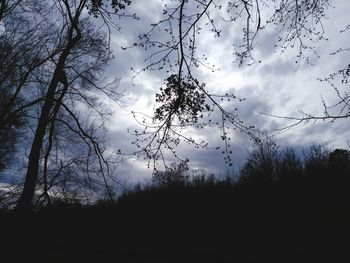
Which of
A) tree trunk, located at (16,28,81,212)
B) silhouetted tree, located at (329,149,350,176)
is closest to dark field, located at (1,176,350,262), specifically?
tree trunk, located at (16,28,81,212)

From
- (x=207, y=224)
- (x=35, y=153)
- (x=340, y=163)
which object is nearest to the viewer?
(x=35, y=153)

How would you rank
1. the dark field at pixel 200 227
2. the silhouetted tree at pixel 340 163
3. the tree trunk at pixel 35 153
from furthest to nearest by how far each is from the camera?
the silhouetted tree at pixel 340 163
the dark field at pixel 200 227
the tree trunk at pixel 35 153

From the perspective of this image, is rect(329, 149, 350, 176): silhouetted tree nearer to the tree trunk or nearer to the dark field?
the dark field

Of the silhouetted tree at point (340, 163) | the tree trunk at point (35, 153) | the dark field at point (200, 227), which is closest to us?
the tree trunk at point (35, 153)

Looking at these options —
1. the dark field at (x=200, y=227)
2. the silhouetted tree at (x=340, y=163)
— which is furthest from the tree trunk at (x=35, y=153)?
the silhouetted tree at (x=340, y=163)

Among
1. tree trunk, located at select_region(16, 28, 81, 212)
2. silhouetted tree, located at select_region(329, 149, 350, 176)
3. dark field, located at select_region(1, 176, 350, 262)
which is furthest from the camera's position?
silhouetted tree, located at select_region(329, 149, 350, 176)

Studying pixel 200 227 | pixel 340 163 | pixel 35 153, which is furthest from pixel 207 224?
pixel 35 153

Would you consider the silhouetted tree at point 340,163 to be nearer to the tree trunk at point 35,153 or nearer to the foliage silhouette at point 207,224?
the foliage silhouette at point 207,224

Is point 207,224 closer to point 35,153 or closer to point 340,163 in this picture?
point 340,163

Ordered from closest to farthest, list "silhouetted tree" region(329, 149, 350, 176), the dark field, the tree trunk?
the tree trunk
the dark field
"silhouetted tree" region(329, 149, 350, 176)

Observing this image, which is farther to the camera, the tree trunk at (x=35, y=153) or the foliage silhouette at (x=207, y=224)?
the foliage silhouette at (x=207, y=224)

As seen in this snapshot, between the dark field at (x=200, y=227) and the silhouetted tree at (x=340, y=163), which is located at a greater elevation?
the silhouetted tree at (x=340, y=163)

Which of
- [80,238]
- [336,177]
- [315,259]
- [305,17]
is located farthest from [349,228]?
[80,238]

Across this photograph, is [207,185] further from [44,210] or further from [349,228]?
[44,210]
